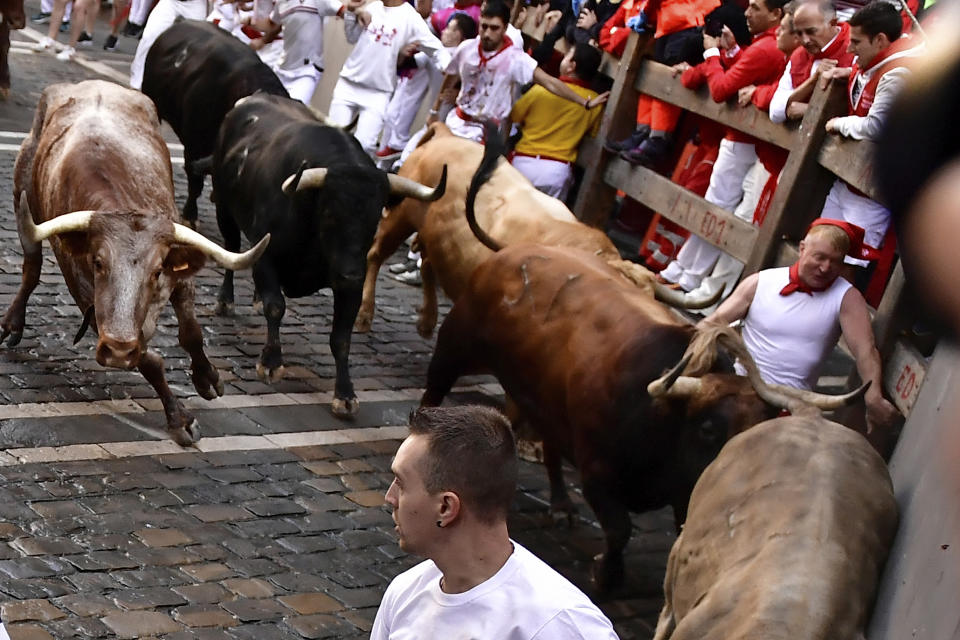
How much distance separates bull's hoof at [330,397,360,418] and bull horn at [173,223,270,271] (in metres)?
1.19

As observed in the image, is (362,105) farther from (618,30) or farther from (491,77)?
(618,30)

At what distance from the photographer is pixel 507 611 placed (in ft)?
8.88

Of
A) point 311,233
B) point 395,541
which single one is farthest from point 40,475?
point 311,233

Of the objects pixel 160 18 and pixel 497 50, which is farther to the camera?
pixel 160 18

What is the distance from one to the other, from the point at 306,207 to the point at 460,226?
1.30 m

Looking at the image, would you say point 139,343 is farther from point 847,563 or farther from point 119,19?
point 119,19

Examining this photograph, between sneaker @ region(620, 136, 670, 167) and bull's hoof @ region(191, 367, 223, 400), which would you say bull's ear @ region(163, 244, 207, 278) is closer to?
bull's hoof @ region(191, 367, 223, 400)

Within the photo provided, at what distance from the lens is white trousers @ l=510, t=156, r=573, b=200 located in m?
11.4

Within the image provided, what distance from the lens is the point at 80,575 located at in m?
5.29

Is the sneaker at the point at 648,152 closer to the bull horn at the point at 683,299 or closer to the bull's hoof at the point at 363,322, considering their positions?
the bull's hoof at the point at 363,322

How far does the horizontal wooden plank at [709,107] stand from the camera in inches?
347

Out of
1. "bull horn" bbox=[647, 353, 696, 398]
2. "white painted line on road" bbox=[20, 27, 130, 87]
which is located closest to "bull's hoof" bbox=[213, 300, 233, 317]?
"bull horn" bbox=[647, 353, 696, 398]

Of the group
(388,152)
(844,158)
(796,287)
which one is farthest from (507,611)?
(388,152)

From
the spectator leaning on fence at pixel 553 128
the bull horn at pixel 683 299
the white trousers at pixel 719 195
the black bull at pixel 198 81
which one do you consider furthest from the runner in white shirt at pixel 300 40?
the bull horn at pixel 683 299
